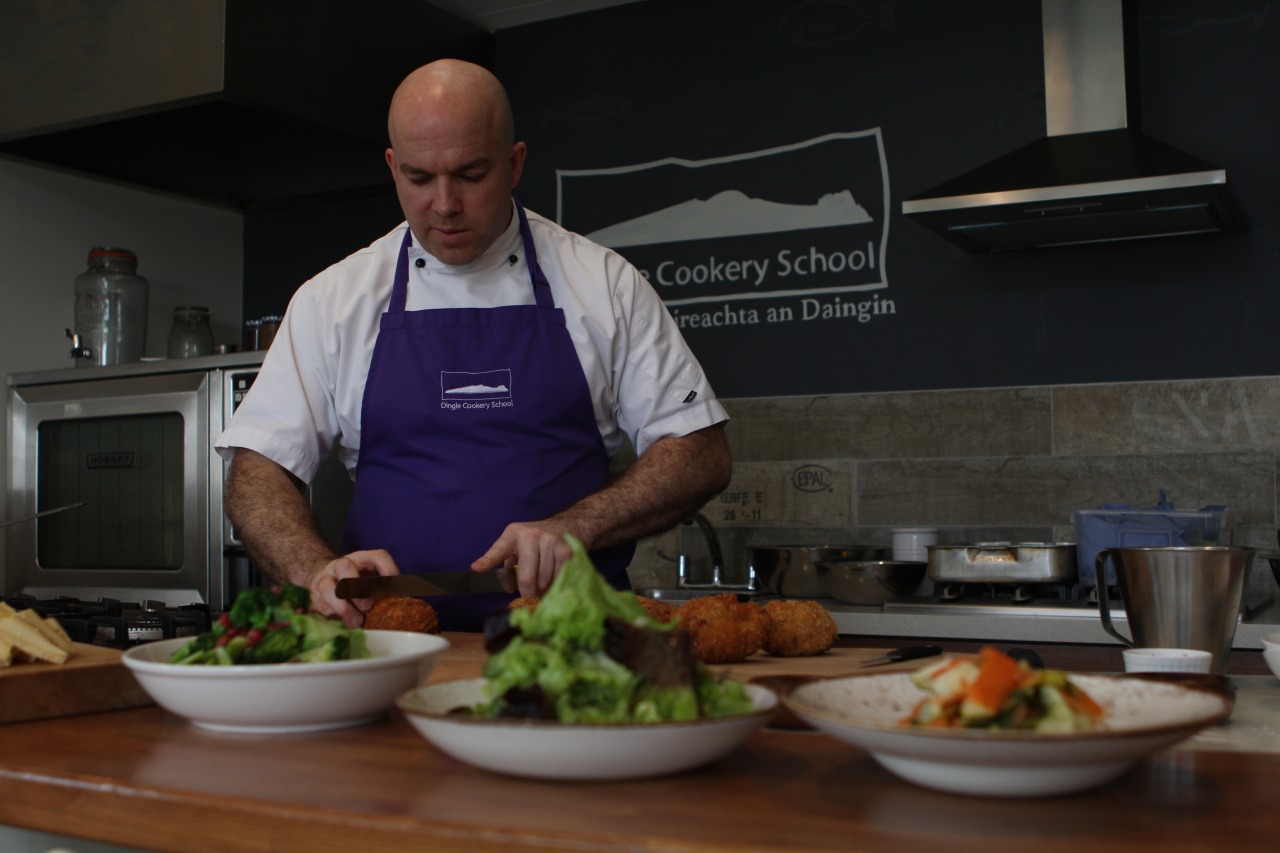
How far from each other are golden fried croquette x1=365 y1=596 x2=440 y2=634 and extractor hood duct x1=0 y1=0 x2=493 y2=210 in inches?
81.2

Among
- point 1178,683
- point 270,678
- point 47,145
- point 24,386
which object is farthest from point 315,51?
point 1178,683

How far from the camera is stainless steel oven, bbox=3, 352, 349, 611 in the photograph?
364 cm

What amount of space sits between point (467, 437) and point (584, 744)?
1359 mm

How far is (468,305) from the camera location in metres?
2.32

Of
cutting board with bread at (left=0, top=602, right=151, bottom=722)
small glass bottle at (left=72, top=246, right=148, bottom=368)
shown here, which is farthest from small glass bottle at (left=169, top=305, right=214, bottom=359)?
cutting board with bread at (left=0, top=602, right=151, bottom=722)

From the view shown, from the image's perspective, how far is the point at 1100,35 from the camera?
3.27 m

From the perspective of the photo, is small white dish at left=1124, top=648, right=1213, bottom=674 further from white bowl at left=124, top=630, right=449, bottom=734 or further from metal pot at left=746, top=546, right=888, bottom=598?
metal pot at left=746, top=546, right=888, bottom=598

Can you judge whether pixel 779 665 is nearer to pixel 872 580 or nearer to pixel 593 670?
pixel 593 670

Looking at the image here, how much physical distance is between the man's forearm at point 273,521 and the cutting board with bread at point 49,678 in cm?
58

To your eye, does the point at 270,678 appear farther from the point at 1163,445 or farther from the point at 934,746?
the point at 1163,445

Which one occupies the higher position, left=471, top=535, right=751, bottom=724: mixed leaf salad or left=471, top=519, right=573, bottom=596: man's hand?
left=471, top=519, right=573, bottom=596: man's hand

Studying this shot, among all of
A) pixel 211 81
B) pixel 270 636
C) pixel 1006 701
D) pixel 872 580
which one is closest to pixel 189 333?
pixel 211 81

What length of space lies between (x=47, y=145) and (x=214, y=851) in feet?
11.3

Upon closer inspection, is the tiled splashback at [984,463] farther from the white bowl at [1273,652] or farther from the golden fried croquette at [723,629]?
the golden fried croquette at [723,629]
